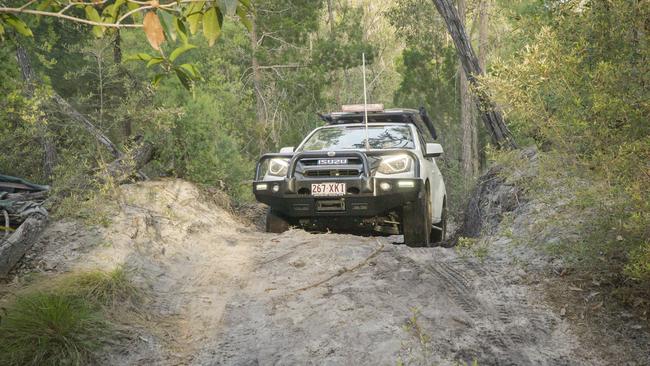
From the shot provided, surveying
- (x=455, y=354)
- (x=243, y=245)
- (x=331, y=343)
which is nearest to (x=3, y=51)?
(x=243, y=245)

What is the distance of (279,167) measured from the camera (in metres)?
8.29

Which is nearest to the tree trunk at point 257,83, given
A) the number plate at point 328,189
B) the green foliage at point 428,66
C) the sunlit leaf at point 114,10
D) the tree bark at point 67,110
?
the green foliage at point 428,66

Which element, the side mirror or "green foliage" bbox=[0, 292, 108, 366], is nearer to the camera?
"green foliage" bbox=[0, 292, 108, 366]

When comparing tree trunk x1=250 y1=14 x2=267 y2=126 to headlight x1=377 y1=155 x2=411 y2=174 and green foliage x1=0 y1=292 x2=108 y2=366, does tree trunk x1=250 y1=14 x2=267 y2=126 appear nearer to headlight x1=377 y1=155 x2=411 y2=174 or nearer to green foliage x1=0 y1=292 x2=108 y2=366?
headlight x1=377 y1=155 x2=411 y2=174

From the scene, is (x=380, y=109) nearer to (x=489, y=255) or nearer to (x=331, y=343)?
(x=489, y=255)

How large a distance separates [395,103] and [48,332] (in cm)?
2282

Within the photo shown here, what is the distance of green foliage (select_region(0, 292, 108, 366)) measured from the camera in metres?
4.40

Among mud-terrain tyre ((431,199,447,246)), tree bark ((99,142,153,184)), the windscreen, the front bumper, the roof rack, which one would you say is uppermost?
the roof rack

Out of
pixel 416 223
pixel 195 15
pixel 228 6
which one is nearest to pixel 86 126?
pixel 416 223

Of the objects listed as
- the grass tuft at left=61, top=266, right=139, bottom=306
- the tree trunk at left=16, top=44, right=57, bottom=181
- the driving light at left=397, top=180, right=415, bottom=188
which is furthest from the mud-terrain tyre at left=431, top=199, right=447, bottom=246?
the tree trunk at left=16, top=44, right=57, bottom=181

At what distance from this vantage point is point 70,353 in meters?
4.44

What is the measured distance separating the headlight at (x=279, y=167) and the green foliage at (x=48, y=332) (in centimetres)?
359

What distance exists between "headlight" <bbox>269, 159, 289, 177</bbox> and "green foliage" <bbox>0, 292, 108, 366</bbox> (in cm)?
359

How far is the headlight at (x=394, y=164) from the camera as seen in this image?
7840 millimetres
